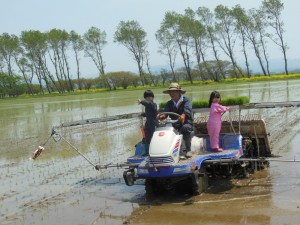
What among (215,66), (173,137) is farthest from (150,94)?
(215,66)

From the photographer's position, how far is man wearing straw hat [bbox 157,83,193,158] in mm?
7629

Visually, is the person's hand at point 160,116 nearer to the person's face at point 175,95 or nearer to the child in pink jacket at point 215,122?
the person's face at point 175,95

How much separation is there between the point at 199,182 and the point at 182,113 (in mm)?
1315

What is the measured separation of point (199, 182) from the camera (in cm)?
728

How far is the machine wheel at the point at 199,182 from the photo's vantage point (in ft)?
23.3

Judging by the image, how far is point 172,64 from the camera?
74.0 meters

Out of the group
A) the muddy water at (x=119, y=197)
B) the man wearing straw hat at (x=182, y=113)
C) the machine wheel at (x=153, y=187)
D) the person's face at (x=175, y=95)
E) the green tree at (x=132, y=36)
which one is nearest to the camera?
the muddy water at (x=119, y=197)

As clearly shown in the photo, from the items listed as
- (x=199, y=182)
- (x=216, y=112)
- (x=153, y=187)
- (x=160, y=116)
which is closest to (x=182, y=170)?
(x=199, y=182)

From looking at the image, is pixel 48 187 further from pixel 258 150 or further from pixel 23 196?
pixel 258 150

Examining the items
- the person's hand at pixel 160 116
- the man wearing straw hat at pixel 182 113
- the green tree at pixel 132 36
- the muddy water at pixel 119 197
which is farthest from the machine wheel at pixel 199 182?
the green tree at pixel 132 36

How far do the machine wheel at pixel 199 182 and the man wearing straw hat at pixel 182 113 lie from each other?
0.36 metres

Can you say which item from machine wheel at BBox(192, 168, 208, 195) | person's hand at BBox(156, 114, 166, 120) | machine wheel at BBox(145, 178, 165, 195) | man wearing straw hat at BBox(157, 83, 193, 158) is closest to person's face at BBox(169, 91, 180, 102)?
man wearing straw hat at BBox(157, 83, 193, 158)

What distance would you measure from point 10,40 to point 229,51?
118 feet

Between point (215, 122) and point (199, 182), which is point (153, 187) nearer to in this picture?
point (199, 182)
